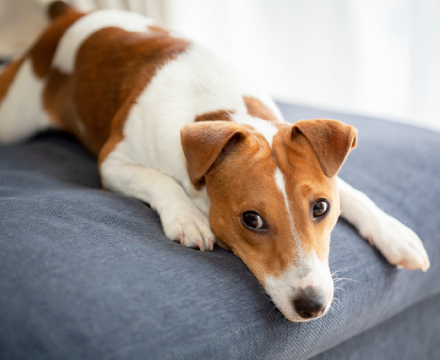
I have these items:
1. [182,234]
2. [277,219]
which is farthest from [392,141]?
[182,234]

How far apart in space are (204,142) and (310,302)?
27.7 inches

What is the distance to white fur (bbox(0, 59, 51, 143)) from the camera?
3033 millimetres

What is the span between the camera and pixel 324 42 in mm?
3605

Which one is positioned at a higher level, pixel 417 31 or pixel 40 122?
pixel 417 31

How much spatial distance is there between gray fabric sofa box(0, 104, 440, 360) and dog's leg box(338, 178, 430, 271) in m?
0.05

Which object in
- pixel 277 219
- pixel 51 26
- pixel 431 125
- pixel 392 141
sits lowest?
pixel 431 125

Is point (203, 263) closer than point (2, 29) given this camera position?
Yes

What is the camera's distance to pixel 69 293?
120cm

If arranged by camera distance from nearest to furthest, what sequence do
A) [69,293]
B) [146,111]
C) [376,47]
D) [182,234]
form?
[69,293] < [182,234] < [146,111] < [376,47]

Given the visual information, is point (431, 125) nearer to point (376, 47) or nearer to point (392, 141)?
point (376, 47)

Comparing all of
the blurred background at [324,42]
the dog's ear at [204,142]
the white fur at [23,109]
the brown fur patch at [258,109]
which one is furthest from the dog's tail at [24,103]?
the dog's ear at [204,142]

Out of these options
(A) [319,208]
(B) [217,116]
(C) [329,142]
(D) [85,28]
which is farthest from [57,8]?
(A) [319,208]

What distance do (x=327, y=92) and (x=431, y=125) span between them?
957 millimetres

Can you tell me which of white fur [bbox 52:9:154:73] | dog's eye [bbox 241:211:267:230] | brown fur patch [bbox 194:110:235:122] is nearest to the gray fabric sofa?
dog's eye [bbox 241:211:267:230]
